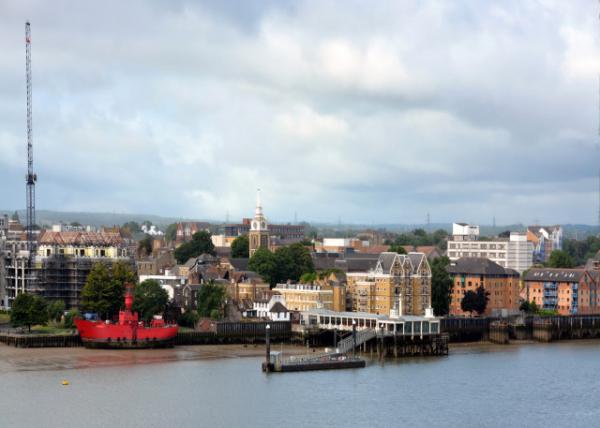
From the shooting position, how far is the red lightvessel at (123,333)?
10600 centimetres

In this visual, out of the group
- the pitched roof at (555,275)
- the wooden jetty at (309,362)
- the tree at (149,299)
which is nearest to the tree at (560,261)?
the pitched roof at (555,275)

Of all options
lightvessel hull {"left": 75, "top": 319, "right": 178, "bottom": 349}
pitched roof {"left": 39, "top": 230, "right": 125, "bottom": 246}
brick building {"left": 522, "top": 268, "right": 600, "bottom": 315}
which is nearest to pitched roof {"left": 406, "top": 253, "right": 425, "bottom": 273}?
brick building {"left": 522, "top": 268, "right": 600, "bottom": 315}

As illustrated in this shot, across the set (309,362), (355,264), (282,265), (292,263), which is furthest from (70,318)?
(355,264)

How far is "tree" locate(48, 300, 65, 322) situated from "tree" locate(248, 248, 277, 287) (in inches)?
1089

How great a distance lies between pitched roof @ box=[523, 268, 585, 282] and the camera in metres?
152

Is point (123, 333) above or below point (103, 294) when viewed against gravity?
below

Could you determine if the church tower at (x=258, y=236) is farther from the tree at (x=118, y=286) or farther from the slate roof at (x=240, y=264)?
the tree at (x=118, y=286)

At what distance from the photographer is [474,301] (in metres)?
140

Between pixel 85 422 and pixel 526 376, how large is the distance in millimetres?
36100

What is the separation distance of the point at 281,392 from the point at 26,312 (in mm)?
42043

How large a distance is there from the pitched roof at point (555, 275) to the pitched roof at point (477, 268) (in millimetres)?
7114

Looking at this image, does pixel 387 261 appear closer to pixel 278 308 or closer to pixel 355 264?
pixel 278 308

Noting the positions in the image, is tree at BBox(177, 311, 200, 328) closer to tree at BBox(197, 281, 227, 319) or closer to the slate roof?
tree at BBox(197, 281, 227, 319)

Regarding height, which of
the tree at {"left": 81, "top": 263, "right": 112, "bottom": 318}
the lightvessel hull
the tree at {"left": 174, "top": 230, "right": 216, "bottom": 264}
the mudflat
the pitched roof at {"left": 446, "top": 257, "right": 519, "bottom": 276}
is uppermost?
the tree at {"left": 174, "top": 230, "right": 216, "bottom": 264}
